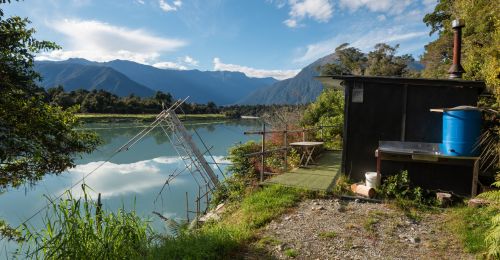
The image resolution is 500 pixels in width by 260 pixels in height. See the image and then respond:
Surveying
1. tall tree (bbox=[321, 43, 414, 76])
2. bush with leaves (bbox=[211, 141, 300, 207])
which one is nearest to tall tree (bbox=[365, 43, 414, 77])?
tall tree (bbox=[321, 43, 414, 76])

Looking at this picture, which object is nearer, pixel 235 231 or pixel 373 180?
pixel 235 231

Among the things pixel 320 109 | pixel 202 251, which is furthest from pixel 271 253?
pixel 320 109

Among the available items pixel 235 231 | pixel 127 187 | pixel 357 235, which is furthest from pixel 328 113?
pixel 235 231

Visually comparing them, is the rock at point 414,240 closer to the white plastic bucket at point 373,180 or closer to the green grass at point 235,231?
the white plastic bucket at point 373,180

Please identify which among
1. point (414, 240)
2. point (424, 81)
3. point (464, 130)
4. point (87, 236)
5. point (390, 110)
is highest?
point (424, 81)

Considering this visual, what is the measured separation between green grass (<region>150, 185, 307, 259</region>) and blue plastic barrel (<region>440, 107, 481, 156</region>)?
124 inches

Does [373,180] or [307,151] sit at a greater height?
[307,151]

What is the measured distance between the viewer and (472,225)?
17.4 feet

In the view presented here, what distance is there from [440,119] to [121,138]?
32.4m

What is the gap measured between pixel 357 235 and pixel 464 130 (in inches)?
127

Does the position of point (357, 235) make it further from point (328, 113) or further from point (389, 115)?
point (328, 113)

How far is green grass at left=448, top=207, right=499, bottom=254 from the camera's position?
4605 millimetres

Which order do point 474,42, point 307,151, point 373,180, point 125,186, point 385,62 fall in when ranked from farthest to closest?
point 385,62 → point 125,186 → point 474,42 → point 307,151 → point 373,180

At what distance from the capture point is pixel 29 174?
19.4 ft
